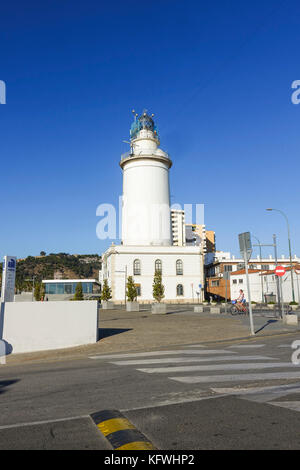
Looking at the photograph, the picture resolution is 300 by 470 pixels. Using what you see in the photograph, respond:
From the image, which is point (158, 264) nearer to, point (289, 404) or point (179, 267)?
point (179, 267)

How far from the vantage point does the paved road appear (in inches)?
143

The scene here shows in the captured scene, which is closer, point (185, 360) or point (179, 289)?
point (185, 360)

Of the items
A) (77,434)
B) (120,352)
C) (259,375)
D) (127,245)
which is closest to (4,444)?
(77,434)

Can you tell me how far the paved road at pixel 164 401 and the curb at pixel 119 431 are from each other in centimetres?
8

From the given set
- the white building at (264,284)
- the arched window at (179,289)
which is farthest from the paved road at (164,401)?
the arched window at (179,289)

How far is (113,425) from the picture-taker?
4039mm

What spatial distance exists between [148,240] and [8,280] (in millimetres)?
47784

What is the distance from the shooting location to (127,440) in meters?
3.57

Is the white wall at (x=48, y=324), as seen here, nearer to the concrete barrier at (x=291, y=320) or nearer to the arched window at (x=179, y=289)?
the concrete barrier at (x=291, y=320)

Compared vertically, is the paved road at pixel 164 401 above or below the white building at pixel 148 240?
below

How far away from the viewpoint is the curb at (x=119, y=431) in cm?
343

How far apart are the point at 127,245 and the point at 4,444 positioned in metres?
54.5

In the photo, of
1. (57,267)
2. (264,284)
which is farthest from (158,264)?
(57,267)

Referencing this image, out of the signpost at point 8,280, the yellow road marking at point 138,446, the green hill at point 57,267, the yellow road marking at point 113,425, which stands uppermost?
the green hill at point 57,267
